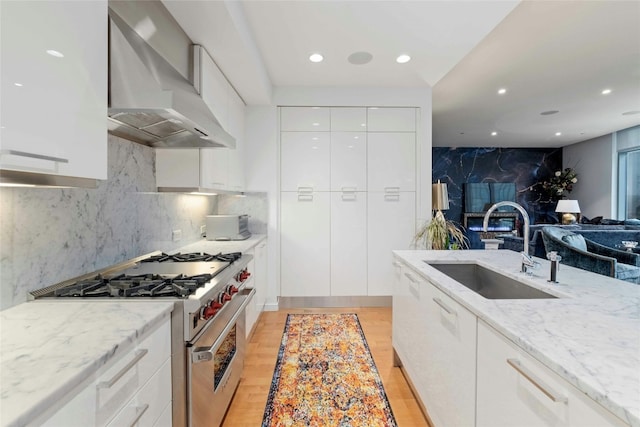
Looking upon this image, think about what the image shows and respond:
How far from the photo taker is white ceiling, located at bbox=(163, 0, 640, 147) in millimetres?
2039

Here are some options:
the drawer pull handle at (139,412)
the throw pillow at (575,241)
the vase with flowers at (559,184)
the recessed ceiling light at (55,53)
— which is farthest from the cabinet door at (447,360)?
the vase with flowers at (559,184)

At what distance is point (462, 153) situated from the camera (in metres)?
7.81

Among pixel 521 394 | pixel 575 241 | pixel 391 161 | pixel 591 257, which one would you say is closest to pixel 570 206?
pixel 575 241

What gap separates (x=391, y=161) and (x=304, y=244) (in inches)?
57.5

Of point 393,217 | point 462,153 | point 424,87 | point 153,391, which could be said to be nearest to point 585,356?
point 153,391

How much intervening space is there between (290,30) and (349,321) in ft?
9.17

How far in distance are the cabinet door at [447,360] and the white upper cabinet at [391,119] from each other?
7.86ft

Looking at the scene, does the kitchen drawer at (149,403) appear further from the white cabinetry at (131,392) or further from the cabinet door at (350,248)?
the cabinet door at (350,248)

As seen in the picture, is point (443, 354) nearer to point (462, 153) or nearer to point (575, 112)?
point (575, 112)

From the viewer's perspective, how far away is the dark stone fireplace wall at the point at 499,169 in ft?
25.4

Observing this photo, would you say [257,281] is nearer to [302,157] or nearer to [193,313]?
[302,157]

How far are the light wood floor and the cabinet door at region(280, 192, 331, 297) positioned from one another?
0.41m

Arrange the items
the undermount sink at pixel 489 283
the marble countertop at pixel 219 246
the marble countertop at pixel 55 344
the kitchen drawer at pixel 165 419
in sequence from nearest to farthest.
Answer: the marble countertop at pixel 55 344 < the kitchen drawer at pixel 165 419 < the undermount sink at pixel 489 283 < the marble countertop at pixel 219 246

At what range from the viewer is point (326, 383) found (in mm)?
2020
